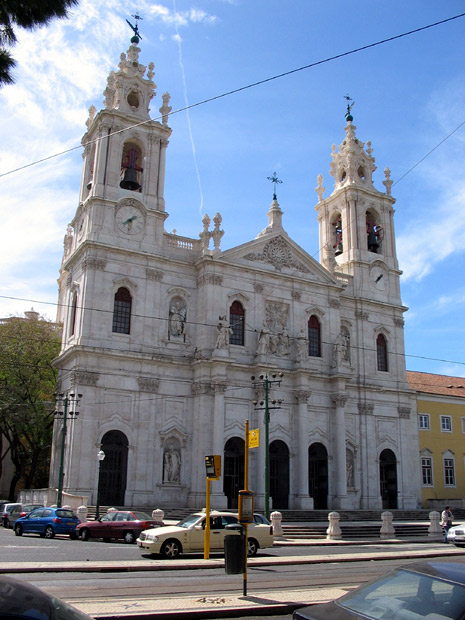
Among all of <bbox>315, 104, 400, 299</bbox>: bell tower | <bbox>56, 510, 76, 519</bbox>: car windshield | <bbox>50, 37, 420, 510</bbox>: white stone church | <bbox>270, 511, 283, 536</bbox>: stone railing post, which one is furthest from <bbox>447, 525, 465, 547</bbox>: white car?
<bbox>315, 104, 400, 299</bbox>: bell tower

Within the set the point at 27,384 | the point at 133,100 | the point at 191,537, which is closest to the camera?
the point at 191,537

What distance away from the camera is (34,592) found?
3.83 metres

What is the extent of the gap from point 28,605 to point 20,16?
923cm

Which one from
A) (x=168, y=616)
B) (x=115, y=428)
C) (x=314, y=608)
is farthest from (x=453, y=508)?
(x=314, y=608)

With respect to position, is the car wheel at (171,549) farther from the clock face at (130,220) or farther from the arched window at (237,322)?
the clock face at (130,220)

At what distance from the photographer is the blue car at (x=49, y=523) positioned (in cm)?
2377

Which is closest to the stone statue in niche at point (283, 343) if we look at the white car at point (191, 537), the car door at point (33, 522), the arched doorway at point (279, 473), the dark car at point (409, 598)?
the arched doorway at point (279, 473)

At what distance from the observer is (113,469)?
33938 millimetres

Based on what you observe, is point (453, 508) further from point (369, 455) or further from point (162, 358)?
point (162, 358)

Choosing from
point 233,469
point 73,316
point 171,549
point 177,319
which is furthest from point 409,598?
point 73,316

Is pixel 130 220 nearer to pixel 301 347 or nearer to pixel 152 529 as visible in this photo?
pixel 301 347

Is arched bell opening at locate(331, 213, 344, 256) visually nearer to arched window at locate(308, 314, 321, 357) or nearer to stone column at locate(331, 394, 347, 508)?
arched window at locate(308, 314, 321, 357)

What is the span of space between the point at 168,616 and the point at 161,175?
3401 centimetres

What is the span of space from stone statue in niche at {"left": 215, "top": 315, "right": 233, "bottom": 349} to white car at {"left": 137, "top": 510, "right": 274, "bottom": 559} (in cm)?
1785
